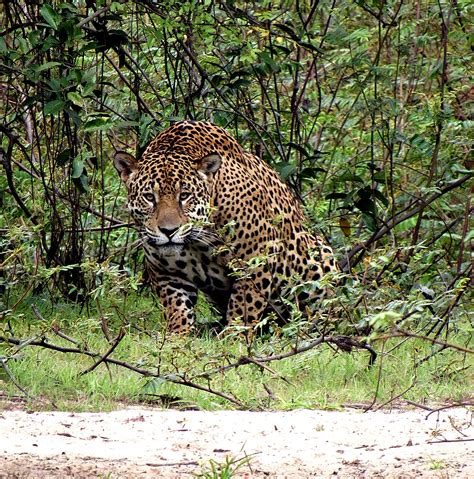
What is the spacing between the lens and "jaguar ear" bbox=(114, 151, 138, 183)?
8.98 metres

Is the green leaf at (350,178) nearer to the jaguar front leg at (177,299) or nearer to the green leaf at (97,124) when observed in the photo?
the jaguar front leg at (177,299)

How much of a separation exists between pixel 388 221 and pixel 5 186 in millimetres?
2973

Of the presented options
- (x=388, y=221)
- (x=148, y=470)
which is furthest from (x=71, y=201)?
(x=148, y=470)

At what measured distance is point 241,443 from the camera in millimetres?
5184

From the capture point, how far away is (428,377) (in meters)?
6.99

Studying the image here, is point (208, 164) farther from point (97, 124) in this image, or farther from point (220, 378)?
point (220, 378)

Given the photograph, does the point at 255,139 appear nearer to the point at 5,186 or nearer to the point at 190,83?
the point at 190,83

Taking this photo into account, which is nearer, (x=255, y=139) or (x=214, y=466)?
(x=214, y=466)

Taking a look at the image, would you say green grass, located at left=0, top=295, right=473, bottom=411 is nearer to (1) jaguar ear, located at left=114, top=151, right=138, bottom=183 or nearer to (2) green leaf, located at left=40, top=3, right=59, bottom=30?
(1) jaguar ear, located at left=114, top=151, right=138, bottom=183

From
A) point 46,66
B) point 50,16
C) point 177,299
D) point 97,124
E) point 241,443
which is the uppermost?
point 50,16

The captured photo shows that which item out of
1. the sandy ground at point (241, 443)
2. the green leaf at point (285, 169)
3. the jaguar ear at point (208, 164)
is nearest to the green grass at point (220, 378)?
the sandy ground at point (241, 443)

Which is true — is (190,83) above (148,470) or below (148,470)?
above

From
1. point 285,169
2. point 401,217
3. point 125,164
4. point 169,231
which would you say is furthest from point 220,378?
point 401,217

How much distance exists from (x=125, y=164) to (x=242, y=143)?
1.75 metres
